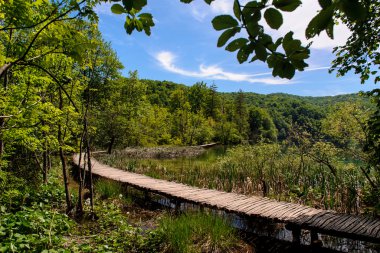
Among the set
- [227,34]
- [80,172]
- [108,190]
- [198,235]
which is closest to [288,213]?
[198,235]

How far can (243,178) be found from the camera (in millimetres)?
8375

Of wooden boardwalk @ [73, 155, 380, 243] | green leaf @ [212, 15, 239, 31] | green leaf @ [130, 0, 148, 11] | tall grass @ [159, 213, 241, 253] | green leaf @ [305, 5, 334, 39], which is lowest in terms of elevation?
tall grass @ [159, 213, 241, 253]

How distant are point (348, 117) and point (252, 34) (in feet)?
35.8

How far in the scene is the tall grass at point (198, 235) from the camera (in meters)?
4.43

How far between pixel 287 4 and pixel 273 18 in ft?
0.17

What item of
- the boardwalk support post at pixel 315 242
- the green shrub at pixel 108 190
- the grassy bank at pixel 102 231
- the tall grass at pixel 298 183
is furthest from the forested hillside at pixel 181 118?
the grassy bank at pixel 102 231

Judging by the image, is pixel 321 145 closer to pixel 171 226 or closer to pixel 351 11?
pixel 171 226

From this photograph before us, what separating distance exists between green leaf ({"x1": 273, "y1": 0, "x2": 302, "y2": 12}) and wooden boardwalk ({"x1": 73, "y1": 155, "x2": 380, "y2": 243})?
4.73 meters

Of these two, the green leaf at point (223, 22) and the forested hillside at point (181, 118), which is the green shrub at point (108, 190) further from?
the green leaf at point (223, 22)

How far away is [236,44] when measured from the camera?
0.90m

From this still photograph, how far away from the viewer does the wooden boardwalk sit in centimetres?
454

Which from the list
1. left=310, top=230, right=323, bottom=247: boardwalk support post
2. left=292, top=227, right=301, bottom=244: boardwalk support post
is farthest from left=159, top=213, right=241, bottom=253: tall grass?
left=310, top=230, right=323, bottom=247: boardwalk support post

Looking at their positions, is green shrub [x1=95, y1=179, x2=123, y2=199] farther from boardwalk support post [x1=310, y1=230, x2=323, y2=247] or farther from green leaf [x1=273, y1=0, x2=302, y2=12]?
green leaf [x1=273, y1=0, x2=302, y2=12]

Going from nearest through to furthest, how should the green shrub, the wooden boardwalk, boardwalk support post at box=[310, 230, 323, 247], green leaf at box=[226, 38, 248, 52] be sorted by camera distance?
green leaf at box=[226, 38, 248, 52], the wooden boardwalk, boardwalk support post at box=[310, 230, 323, 247], the green shrub
